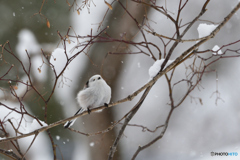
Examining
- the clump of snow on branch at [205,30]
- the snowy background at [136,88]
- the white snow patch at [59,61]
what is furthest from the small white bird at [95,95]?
the snowy background at [136,88]

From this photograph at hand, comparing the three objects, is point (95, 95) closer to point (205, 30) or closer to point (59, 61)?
point (59, 61)

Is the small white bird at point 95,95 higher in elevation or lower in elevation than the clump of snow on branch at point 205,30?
higher

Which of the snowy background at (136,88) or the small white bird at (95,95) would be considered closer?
the small white bird at (95,95)

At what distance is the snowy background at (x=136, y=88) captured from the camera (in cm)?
333

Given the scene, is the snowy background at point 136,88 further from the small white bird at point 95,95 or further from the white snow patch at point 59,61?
the white snow patch at point 59,61

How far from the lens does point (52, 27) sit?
12.2ft

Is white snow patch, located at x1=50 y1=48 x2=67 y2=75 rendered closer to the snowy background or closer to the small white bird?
the small white bird

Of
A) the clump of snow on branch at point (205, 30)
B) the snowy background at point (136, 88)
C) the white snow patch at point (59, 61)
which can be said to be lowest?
the white snow patch at point (59, 61)

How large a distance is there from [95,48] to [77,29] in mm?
744

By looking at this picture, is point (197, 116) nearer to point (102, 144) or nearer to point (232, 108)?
point (232, 108)

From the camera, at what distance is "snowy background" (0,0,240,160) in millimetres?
3332

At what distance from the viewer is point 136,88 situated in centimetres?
400

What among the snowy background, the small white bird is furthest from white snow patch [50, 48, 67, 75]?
the snowy background

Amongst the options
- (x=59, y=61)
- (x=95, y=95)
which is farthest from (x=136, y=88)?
(x=59, y=61)
